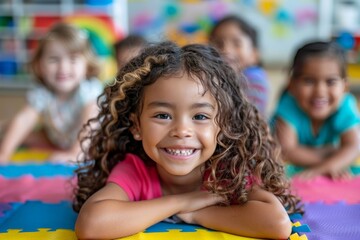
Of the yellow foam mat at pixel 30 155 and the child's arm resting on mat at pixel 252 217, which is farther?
the yellow foam mat at pixel 30 155

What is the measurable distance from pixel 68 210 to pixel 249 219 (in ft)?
1.79

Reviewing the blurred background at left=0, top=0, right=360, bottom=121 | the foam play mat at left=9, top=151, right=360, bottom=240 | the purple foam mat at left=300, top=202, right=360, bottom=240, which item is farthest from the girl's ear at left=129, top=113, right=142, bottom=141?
the blurred background at left=0, top=0, right=360, bottom=121

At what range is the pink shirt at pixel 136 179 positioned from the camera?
123 cm

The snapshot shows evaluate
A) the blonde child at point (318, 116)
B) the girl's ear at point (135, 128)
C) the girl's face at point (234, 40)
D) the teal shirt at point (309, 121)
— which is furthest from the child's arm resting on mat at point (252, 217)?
the girl's face at point (234, 40)

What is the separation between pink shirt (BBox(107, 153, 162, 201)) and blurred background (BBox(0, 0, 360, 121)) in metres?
2.95

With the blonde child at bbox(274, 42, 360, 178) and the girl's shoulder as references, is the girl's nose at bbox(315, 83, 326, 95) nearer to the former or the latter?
the blonde child at bbox(274, 42, 360, 178)

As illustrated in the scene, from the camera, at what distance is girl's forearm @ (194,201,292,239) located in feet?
3.59

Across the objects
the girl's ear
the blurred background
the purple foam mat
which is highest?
the blurred background

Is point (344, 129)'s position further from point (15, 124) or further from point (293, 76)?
point (15, 124)

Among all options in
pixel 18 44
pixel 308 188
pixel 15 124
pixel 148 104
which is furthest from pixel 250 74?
pixel 18 44

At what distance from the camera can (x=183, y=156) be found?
3.70 feet

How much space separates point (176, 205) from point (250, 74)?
1301mm

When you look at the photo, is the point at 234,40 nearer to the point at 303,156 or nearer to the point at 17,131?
the point at 303,156

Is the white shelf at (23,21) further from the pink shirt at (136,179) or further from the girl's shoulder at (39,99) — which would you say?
the pink shirt at (136,179)
